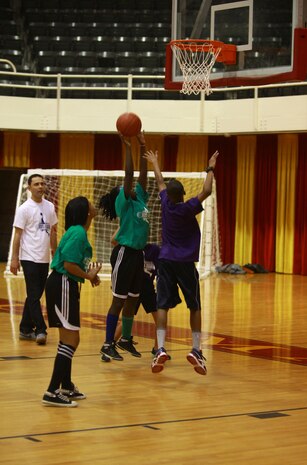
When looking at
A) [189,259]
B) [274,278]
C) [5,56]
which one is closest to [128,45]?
[5,56]

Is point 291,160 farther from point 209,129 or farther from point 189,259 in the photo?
point 189,259

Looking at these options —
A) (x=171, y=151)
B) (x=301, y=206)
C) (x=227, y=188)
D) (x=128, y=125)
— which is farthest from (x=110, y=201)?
(x=171, y=151)

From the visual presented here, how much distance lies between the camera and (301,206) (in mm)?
20375

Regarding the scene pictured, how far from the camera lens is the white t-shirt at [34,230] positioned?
9711 millimetres

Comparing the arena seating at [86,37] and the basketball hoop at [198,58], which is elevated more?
the arena seating at [86,37]

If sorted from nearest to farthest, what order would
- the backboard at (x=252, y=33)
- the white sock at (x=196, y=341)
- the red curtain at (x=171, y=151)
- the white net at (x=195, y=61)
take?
the white sock at (x=196, y=341) < the backboard at (x=252, y=33) < the white net at (x=195, y=61) < the red curtain at (x=171, y=151)

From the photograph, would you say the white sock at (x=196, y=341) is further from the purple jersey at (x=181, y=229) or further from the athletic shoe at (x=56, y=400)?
the athletic shoe at (x=56, y=400)

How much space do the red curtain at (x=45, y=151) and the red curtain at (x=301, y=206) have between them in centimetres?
568

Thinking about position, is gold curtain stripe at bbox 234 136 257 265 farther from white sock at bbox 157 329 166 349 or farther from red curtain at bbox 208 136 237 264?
white sock at bbox 157 329 166 349

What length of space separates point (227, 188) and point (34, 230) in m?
12.3

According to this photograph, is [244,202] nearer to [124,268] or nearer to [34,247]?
[34,247]

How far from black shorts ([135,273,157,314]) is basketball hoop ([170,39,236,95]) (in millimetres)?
4737

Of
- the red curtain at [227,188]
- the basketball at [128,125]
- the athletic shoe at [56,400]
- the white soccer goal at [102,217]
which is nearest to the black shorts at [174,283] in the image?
the basketball at [128,125]

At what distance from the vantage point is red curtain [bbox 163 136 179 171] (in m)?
21.9
